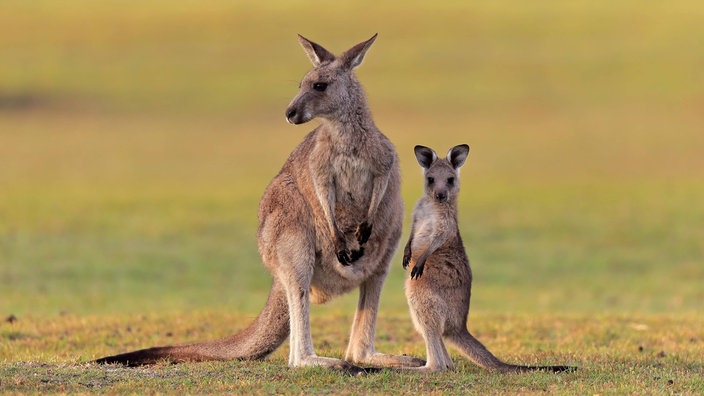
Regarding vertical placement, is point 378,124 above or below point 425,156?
above

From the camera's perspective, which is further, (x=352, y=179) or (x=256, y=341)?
(x=256, y=341)

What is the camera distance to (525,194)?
2731 centimetres

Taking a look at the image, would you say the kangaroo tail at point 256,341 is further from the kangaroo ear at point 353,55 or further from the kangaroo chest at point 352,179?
the kangaroo ear at point 353,55

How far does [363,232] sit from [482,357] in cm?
125

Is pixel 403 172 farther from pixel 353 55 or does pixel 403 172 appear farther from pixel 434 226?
pixel 434 226

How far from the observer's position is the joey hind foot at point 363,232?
27.2ft

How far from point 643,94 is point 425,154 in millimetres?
38124

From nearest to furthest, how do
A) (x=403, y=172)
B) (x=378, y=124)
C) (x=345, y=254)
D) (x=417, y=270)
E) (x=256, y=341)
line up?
(x=417, y=270), (x=345, y=254), (x=256, y=341), (x=403, y=172), (x=378, y=124)

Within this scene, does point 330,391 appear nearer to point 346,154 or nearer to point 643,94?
point 346,154

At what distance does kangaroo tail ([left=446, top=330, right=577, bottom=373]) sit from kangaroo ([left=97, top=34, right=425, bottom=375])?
15.2 inches

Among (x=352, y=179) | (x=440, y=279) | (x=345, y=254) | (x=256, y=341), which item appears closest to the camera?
(x=440, y=279)

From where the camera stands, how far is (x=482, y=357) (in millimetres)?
8109

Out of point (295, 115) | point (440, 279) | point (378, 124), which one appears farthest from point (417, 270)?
point (378, 124)

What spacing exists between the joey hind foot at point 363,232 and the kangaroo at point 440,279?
1.07 feet
